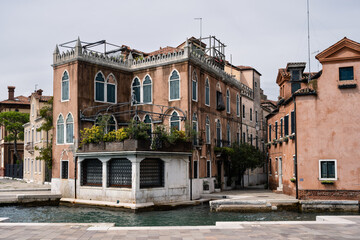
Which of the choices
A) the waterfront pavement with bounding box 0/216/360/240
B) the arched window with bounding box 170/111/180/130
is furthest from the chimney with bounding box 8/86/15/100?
the waterfront pavement with bounding box 0/216/360/240

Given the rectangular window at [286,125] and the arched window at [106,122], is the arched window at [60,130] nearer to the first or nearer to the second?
the arched window at [106,122]

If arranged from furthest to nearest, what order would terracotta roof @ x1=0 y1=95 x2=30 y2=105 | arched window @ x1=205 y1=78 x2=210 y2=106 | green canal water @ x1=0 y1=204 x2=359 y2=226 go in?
terracotta roof @ x1=0 y1=95 x2=30 y2=105 < arched window @ x1=205 y1=78 x2=210 y2=106 < green canal water @ x1=0 y1=204 x2=359 y2=226

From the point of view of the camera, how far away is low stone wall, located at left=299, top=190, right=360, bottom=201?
20.1 meters

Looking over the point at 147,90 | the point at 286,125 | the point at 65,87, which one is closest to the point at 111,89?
the point at 147,90

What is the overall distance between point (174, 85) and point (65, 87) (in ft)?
23.4

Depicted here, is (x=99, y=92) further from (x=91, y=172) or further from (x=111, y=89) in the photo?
(x=91, y=172)

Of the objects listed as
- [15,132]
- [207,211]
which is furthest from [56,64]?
[15,132]

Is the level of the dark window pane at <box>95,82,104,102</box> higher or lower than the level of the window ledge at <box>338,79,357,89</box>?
higher

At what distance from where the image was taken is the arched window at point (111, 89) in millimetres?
26945

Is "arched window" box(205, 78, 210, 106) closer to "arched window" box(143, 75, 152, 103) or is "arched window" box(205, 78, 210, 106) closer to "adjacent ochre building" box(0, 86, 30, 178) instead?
"arched window" box(143, 75, 152, 103)

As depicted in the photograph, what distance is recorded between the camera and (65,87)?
25969 mm

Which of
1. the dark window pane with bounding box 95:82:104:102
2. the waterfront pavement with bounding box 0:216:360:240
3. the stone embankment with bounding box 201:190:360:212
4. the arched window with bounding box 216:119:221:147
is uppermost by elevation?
the dark window pane with bounding box 95:82:104:102

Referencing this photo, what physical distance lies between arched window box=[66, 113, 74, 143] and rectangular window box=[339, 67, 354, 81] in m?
16.2

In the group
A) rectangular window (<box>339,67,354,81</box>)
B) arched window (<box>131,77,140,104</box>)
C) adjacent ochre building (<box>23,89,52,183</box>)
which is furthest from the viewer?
adjacent ochre building (<box>23,89,52,183</box>)
